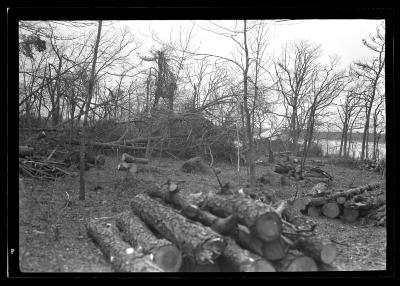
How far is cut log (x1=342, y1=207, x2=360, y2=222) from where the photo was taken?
6.91m

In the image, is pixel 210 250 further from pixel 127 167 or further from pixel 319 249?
pixel 127 167

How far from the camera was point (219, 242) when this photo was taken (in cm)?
391

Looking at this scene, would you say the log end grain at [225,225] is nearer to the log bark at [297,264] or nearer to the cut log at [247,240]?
the cut log at [247,240]

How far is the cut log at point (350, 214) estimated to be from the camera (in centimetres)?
691

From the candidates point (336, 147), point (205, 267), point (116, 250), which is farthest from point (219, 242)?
point (336, 147)

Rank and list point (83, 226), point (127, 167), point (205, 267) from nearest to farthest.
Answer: point (205, 267) → point (83, 226) → point (127, 167)

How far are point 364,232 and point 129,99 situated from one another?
6.03m

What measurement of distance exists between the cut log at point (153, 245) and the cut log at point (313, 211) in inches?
139

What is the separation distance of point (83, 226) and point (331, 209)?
4323 mm

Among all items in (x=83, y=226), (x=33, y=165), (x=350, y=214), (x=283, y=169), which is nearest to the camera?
(x=83, y=226)

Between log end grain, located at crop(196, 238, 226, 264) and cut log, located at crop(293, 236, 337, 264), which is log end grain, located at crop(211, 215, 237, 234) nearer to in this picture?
log end grain, located at crop(196, 238, 226, 264)

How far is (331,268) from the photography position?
165 inches

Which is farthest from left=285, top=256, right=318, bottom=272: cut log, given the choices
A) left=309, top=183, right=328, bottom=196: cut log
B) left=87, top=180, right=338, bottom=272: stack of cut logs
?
left=309, top=183, right=328, bottom=196: cut log
